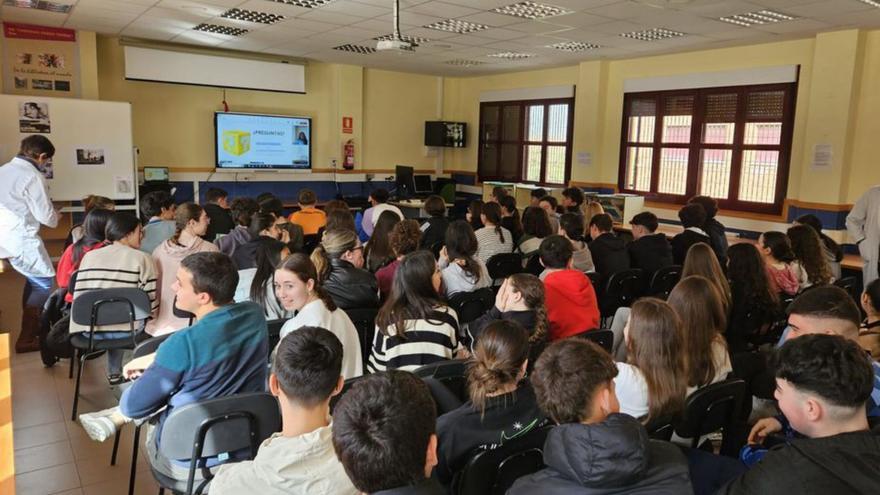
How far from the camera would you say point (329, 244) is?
3500 millimetres

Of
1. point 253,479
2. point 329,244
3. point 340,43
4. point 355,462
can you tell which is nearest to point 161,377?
point 253,479

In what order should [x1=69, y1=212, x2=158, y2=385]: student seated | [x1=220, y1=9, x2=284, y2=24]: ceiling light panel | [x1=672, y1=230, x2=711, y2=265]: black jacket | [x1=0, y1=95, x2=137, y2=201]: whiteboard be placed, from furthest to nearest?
[x1=0, y1=95, x2=137, y2=201]: whiteboard < [x1=220, y1=9, x2=284, y2=24]: ceiling light panel < [x1=672, y1=230, x2=711, y2=265]: black jacket < [x1=69, y1=212, x2=158, y2=385]: student seated

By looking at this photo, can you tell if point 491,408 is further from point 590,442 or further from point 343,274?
point 343,274

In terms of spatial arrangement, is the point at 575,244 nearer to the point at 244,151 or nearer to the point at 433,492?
the point at 433,492

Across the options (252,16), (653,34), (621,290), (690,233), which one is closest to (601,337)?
(621,290)

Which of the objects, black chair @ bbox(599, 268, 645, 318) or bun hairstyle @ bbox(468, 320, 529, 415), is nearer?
bun hairstyle @ bbox(468, 320, 529, 415)

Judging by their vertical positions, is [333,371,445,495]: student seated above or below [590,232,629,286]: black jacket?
above

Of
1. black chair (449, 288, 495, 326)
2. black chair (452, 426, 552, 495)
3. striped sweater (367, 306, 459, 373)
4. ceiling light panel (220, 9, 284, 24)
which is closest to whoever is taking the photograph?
black chair (452, 426, 552, 495)

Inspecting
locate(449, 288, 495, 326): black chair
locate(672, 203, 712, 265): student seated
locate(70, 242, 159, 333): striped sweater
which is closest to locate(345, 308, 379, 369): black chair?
locate(449, 288, 495, 326): black chair

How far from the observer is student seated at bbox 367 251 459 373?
2.70 m

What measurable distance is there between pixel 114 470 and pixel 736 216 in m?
7.55

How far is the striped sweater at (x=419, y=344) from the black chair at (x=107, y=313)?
1.63 m

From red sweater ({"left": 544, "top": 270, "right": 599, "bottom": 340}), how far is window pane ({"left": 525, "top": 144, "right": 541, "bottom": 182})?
7413 millimetres

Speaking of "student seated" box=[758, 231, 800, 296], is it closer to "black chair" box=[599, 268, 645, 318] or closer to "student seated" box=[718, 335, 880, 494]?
"black chair" box=[599, 268, 645, 318]
